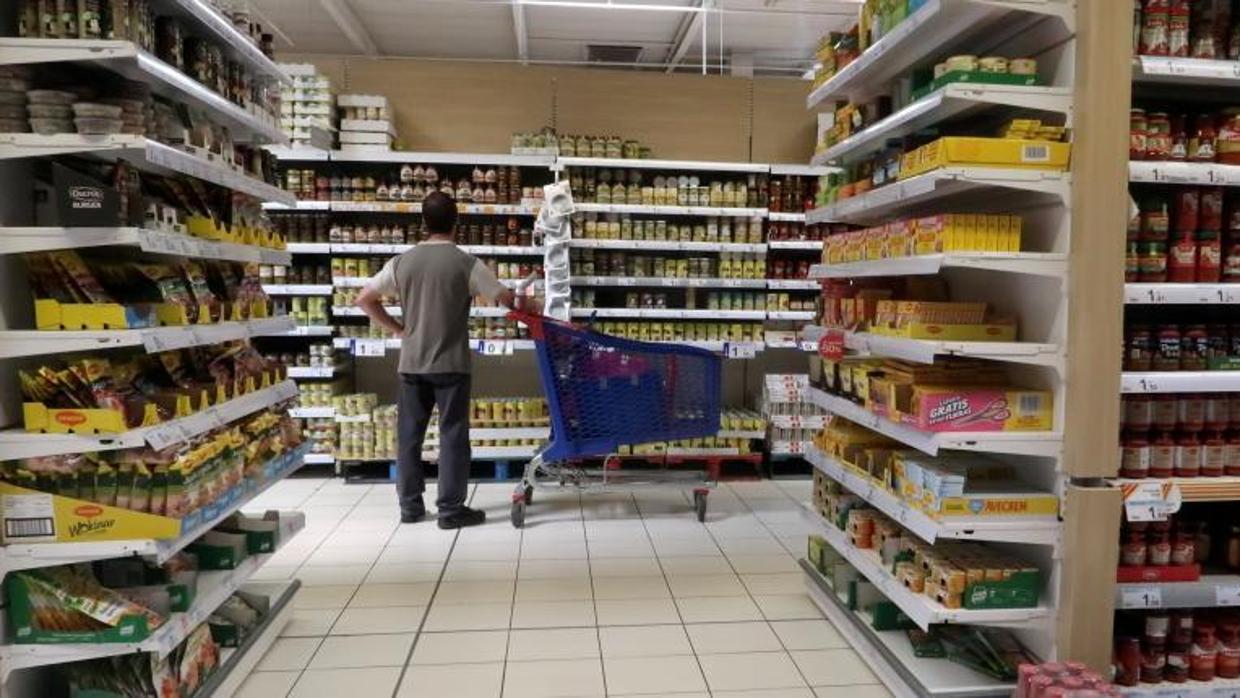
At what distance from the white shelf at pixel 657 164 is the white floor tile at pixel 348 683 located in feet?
12.9

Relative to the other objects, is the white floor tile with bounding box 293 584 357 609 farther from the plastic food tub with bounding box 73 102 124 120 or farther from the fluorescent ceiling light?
the fluorescent ceiling light

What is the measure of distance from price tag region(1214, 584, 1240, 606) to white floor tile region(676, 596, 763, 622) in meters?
1.64

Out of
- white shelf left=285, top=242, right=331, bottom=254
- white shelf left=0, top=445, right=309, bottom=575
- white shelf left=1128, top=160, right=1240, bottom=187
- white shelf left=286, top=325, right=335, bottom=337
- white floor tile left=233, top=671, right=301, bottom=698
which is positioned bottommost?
white floor tile left=233, top=671, right=301, bottom=698

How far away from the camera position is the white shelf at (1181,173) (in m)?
2.31

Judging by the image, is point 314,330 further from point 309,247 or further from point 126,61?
point 126,61

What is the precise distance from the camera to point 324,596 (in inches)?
143

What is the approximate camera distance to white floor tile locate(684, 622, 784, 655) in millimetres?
3124

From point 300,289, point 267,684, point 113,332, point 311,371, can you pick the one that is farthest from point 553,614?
point 300,289

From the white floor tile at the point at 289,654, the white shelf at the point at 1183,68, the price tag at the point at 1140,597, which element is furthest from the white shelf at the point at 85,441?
the white shelf at the point at 1183,68

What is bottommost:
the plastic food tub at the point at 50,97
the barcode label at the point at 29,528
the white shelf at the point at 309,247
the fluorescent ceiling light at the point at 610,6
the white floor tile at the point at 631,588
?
the white floor tile at the point at 631,588

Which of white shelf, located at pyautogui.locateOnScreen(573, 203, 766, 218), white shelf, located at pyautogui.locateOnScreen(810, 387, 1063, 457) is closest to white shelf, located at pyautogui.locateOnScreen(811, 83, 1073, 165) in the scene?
white shelf, located at pyautogui.locateOnScreen(810, 387, 1063, 457)

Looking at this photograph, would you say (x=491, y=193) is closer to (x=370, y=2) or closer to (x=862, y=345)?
(x=370, y=2)

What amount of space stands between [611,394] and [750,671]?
1941 mm

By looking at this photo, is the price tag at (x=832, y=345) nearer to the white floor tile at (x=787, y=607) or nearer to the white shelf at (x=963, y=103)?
the white shelf at (x=963, y=103)
